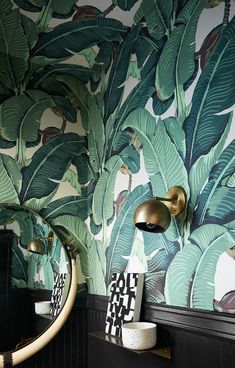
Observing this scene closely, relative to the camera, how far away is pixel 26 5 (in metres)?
1.95

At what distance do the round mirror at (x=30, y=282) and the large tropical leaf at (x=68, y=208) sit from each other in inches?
3.6

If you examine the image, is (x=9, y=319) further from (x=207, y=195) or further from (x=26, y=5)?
(x=26, y=5)

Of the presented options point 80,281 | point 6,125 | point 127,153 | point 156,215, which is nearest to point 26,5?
point 6,125

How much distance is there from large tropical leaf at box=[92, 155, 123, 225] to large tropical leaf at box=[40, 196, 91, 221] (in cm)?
11

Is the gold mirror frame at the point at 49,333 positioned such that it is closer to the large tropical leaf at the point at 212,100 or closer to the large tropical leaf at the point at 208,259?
the large tropical leaf at the point at 208,259

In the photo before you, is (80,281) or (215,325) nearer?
(215,325)

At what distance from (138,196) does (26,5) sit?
113cm

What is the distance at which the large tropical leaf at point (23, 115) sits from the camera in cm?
239

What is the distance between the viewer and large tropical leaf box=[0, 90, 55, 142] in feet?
7.85

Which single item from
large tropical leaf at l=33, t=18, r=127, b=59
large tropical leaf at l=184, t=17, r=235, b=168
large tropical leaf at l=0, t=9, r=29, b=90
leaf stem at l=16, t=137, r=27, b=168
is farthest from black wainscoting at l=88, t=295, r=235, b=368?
large tropical leaf at l=0, t=9, r=29, b=90

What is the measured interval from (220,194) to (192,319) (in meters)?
0.50

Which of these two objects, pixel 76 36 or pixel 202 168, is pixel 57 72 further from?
pixel 202 168

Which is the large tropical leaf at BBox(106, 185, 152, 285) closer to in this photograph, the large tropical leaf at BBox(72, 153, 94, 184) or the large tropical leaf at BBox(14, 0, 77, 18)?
the large tropical leaf at BBox(72, 153, 94, 184)

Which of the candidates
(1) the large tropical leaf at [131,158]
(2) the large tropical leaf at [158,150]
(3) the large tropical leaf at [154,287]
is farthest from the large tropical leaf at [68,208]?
(3) the large tropical leaf at [154,287]
